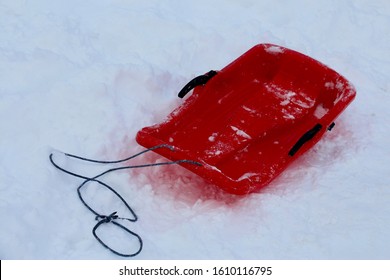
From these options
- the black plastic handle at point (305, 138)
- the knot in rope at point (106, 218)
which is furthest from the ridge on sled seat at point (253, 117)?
the knot in rope at point (106, 218)

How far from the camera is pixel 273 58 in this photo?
3320 mm

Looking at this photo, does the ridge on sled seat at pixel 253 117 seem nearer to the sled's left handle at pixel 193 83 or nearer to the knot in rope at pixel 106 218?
the sled's left handle at pixel 193 83

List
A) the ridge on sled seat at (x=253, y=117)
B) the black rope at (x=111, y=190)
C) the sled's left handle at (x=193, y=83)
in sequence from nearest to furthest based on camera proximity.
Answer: the black rope at (x=111, y=190)
the ridge on sled seat at (x=253, y=117)
the sled's left handle at (x=193, y=83)

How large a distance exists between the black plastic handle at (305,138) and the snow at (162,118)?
154 mm

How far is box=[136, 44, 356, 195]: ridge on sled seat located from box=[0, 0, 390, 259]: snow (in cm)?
13

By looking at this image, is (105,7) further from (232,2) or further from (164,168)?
(164,168)

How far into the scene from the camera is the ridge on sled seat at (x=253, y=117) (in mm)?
2770

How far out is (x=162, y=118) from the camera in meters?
3.15

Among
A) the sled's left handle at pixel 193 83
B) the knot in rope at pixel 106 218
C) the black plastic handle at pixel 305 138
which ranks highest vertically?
the black plastic handle at pixel 305 138
